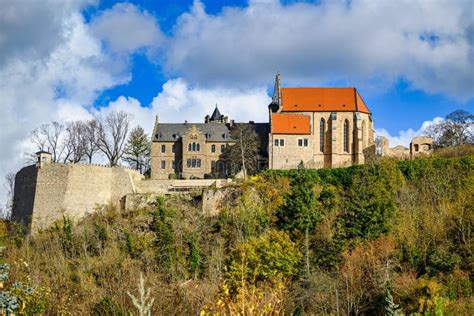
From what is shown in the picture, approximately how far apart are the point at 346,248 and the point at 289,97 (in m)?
25.0

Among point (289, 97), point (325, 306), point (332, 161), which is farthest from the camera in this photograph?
point (289, 97)

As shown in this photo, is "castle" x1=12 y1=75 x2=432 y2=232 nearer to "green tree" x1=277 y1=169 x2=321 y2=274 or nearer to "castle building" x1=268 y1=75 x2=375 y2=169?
"castle building" x1=268 y1=75 x2=375 y2=169

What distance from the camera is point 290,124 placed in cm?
5569

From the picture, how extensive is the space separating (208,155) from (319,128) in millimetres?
9901

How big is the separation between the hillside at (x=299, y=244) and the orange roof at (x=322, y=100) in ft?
34.9

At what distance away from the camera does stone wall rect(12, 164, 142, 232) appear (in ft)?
153

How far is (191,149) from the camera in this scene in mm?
56906

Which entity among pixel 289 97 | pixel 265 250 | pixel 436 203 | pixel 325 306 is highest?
pixel 289 97

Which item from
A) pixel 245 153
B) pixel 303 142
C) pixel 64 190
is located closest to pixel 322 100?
pixel 303 142

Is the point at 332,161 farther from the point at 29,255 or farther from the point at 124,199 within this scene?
the point at 29,255

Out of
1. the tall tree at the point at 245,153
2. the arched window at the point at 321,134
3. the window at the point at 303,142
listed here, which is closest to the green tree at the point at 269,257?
the tall tree at the point at 245,153

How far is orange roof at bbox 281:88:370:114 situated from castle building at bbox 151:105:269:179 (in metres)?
3.20

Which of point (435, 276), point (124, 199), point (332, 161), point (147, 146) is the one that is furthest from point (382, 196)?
point (147, 146)

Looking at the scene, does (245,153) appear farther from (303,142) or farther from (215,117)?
(215,117)
